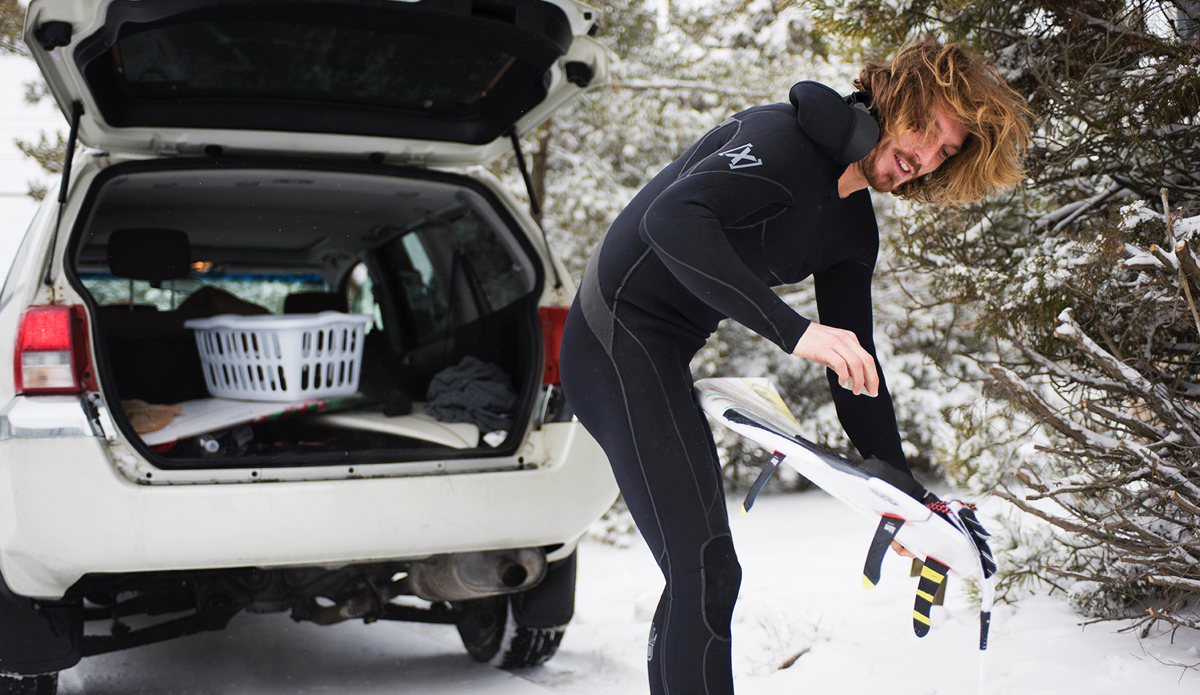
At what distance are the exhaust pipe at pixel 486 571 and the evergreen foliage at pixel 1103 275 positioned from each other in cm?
144

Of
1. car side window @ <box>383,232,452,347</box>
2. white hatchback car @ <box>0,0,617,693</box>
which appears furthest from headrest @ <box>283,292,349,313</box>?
white hatchback car @ <box>0,0,617,693</box>

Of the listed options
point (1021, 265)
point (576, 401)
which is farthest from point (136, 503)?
point (1021, 265)

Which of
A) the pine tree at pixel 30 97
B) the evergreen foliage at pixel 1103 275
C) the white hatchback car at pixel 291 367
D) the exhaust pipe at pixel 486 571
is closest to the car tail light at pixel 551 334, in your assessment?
the white hatchback car at pixel 291 367

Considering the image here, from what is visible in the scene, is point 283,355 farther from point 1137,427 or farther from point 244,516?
point 1137,427

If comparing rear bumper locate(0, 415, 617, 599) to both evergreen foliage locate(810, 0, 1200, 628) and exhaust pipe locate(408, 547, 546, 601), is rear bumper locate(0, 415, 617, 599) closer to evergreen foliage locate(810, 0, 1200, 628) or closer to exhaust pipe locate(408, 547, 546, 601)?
exhaust pipe locate(408, 547, 546, 601)

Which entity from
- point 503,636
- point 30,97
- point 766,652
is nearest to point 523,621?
point 503,636

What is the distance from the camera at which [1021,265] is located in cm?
295

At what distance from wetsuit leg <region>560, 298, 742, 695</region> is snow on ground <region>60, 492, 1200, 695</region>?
111 cm

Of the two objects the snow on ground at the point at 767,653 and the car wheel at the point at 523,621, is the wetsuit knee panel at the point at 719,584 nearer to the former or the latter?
the snow on ground at the point at 767,653

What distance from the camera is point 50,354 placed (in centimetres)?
238

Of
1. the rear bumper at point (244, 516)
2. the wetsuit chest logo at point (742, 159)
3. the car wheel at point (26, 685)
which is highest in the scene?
the wetsuit chest logo at point (742, 159)

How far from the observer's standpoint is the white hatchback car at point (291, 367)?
7.77 feet

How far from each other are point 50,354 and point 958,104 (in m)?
2.30

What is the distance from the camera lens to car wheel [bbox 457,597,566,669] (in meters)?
3.23
